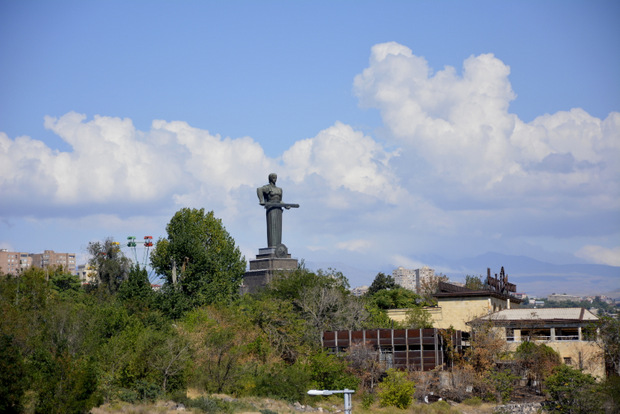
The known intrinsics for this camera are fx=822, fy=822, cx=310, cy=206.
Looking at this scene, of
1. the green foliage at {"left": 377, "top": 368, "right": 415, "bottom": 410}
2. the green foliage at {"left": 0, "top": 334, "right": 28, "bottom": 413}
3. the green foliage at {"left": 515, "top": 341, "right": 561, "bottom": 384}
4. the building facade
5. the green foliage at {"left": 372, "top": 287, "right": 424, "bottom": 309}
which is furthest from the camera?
the green foliage at {"left": 372, "top": 287, "right": 424, "bottom": 309}

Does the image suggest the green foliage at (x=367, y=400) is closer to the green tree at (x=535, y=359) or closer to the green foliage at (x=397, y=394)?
the green foliage at (x=397, y=394)

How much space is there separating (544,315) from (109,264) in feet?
167

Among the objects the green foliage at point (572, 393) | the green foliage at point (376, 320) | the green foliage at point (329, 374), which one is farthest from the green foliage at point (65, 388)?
the green foliage at point (376, 320)

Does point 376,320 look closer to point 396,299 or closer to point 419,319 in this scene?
point 419,319

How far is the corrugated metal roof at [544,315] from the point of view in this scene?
207ft

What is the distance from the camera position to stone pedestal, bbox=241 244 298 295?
7544 centimetres

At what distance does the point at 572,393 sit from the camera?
1844 inches

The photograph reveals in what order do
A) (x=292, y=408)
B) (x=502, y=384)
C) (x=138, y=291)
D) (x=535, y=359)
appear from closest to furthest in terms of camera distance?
1. (x=292, y=408)
2. (x=502, y=384)
3. (x=535, y=359)
4. (x=138, y=291)

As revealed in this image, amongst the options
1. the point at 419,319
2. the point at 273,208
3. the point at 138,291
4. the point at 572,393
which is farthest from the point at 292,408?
the point at 273,208

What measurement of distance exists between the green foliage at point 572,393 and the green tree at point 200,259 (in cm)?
3031

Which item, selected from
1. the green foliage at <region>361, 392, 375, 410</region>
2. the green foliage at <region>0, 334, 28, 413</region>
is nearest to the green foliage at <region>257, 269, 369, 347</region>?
the green foliage at <region>361, 392, 375, 410</region>

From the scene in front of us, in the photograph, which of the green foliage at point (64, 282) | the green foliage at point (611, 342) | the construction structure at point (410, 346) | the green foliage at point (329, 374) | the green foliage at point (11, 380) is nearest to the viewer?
Result: the green foliage at point (11, 380)

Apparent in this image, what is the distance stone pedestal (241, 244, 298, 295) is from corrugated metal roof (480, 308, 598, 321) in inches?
772

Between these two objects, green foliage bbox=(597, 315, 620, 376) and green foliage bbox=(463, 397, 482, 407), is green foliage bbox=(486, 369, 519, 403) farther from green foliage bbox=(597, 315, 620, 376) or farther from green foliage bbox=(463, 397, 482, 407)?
green foliage bbox=(597, 315, 620, 376)
